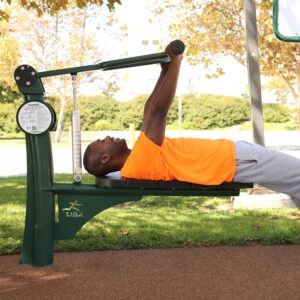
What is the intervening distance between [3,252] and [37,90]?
1673 mm

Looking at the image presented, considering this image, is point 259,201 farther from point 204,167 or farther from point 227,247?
point 204,167

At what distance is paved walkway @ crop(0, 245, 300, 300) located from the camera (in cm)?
296

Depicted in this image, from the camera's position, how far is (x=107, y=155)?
267cm

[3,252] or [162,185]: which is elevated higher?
[162,185]

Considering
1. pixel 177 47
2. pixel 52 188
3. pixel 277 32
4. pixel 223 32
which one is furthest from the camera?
pixel 223 32

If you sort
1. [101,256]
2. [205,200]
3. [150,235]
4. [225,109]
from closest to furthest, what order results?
[101,256], [150,235], [205,200], [225,109]

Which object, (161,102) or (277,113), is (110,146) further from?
(277,113)

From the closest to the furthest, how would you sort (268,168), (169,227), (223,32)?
(268,168), (169,227), (223,32)

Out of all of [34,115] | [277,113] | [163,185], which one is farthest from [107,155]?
[277,113]

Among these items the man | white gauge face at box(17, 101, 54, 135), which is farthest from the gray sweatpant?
white gauge face at box(17, 101, 54, 135)

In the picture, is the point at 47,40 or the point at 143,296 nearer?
the point at 143,296

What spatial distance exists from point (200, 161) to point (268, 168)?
0.34m

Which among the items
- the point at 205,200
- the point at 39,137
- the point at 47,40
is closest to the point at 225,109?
the point at 47,40

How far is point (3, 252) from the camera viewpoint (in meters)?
3.92
